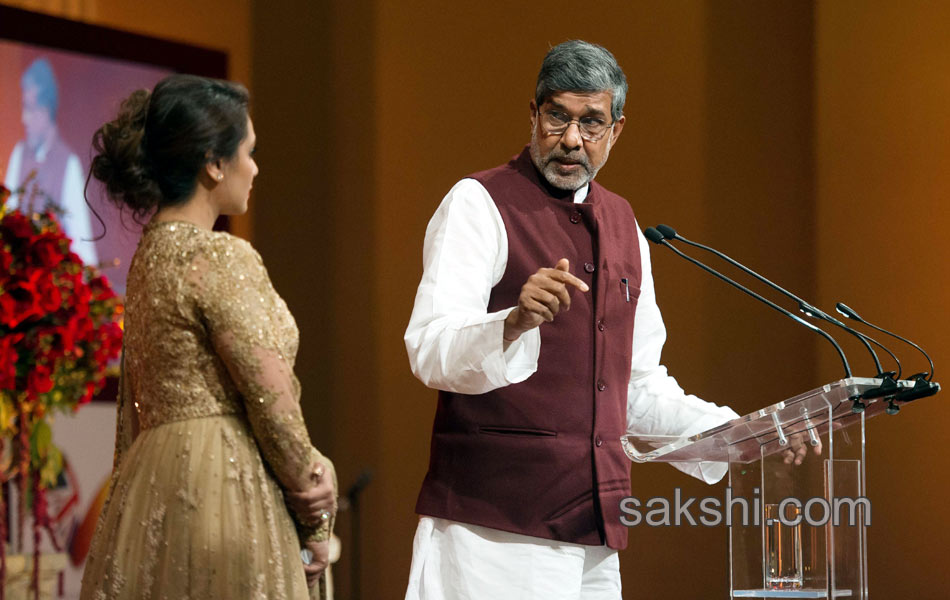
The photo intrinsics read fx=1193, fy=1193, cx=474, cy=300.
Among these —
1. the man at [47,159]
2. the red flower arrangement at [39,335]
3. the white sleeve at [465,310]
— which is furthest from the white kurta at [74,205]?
the white sleeve at [465,310]

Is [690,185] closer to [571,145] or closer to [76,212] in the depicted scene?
[571,145]

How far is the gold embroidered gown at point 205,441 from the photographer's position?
1656 mm

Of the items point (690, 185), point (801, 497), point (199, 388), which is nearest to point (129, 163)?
point (199, 388)

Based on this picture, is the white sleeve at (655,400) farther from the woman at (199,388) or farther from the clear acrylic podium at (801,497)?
the woman at (199,388)

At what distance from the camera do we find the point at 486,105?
4.67 meters

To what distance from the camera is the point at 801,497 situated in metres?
1.93

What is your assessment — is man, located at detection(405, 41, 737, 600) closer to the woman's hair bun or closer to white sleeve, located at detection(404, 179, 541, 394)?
white sleeve, located at detection(404, 179, 541, 394)

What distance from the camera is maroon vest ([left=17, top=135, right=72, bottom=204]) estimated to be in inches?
184

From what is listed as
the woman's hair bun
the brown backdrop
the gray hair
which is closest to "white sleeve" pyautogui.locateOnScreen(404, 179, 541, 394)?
the gray hair

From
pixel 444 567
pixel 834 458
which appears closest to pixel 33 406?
pixel 444 567

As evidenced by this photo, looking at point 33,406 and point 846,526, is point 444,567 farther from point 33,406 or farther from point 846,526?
point 33,406

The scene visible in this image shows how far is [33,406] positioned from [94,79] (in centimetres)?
230

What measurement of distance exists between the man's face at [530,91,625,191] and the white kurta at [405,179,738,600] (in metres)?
0.15

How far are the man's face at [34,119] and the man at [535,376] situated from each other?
2.97m
